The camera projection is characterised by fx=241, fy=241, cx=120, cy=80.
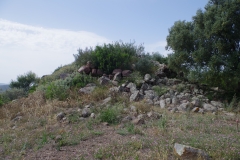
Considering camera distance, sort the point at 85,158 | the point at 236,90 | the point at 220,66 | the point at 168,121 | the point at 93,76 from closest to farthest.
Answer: the point at 85,158 < the point at 168,121 < the point at 220,66 < the point at 236,90 < the point at 93,76

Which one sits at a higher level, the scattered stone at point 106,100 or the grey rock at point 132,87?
the grey rock at point 132,87

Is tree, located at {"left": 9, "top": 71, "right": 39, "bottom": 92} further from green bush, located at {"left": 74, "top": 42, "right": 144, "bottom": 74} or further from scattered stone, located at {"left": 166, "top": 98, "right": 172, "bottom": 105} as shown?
scattered stone, located at {"left": 166, "top": 98, "right": 172, "bottom": 105}

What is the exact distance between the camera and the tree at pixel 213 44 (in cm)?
791

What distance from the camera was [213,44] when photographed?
834 cm

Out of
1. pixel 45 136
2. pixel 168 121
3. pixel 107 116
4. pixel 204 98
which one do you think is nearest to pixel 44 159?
pixel 45 136

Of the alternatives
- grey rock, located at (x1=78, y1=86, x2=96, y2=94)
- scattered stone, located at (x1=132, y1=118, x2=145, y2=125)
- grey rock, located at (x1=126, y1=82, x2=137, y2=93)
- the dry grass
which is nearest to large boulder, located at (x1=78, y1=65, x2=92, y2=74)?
grey rock, located at (x1=78, y1=86, x2=96, y2=94)

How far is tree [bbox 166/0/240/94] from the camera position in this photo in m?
7.91

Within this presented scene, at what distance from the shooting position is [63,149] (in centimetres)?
417

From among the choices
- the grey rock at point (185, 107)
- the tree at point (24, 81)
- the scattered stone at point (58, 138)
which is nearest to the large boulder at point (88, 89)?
the grey rock at point (185, 107)

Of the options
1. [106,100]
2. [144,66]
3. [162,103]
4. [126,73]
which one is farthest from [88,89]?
[144,66]

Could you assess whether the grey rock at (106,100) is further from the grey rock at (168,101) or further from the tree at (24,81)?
the tree at (24,81)

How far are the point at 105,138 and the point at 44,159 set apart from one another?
1.26m

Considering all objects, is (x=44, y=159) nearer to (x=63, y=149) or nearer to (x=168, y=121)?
(x=63, y=149)

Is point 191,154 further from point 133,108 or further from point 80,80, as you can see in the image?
point 80,80
